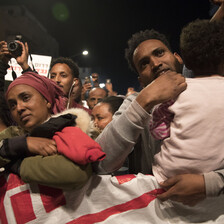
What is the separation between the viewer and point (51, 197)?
1.27 meters

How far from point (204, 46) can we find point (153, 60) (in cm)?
72

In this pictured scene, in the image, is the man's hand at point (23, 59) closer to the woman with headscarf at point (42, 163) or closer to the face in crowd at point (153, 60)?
the face in crowd at point (153, 60)

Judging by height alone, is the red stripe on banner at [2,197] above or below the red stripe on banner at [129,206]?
above

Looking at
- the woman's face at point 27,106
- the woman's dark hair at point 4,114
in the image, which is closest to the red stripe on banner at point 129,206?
the woman's face at point 27,106

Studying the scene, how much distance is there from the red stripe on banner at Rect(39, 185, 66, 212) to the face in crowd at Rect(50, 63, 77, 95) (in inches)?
87.7

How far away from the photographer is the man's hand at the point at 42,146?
1215mm

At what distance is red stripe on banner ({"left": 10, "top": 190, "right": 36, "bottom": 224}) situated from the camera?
123 cm

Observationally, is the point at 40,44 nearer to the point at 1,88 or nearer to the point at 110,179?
the point at 1,88

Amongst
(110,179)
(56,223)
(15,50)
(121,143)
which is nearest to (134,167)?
(110,179)

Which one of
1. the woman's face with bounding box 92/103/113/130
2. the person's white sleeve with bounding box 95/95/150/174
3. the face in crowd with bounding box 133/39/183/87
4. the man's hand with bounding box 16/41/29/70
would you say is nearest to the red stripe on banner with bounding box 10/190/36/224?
the person's white sleeve with bounding box 95/95/150/174

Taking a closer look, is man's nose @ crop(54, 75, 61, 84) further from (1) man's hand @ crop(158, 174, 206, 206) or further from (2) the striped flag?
(1) man's hand @ crop(158, 174, 206, 206)

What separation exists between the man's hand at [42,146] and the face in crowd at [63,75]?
2.15 m

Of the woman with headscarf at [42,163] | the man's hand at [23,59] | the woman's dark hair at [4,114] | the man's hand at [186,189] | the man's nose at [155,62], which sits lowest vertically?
the man's hand at [186,189]

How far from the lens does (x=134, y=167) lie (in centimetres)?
178
